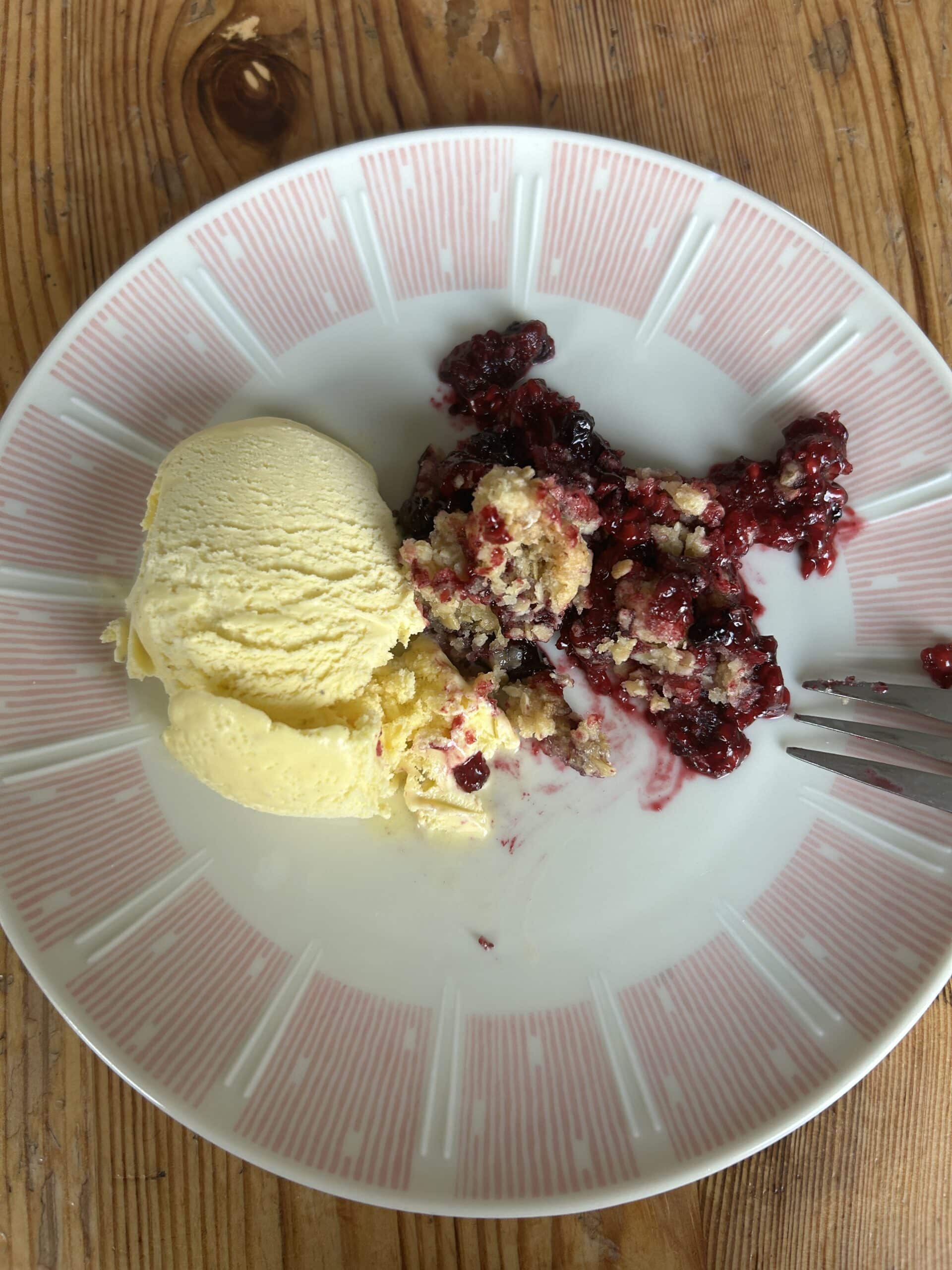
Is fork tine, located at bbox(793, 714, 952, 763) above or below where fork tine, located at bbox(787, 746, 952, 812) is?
above

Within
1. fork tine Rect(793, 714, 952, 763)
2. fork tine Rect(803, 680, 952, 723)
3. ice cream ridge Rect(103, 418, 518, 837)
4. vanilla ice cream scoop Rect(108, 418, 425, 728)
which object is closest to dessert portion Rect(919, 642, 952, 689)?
fork tine Rect(803, 680, 952, 723)

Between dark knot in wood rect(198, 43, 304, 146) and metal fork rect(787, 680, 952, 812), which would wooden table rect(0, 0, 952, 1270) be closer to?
dark knot in wood rect(198, 43, 304, 146)

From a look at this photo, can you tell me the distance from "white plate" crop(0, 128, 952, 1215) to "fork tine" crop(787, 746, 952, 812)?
0.14 ft

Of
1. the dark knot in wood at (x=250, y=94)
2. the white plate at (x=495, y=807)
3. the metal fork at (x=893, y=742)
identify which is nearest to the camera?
the white plate at (x=495, y=807)

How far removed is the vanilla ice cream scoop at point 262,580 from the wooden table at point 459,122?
90 cm

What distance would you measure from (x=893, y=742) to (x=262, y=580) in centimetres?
175

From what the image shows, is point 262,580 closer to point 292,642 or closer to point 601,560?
point 292,642

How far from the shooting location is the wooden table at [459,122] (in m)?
2.10

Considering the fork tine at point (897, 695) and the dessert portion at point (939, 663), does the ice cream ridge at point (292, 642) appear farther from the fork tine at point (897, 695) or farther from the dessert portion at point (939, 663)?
the dessert portion at point (939, 663)

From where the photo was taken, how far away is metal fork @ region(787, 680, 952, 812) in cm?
206

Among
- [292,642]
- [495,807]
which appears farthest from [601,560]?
[292,642]

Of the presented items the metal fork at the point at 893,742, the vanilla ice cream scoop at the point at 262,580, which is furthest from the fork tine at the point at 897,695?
the vanilla ice cream scoop at the point at 262,580

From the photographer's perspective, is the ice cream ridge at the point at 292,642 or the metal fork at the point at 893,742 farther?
the metal fork at the point at 893,742

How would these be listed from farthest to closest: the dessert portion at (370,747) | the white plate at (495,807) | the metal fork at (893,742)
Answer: the metal fork at (893,742)
the white plate at (495,807)
the dessert portion at (370,747)
